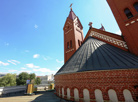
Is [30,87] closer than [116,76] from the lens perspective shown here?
No

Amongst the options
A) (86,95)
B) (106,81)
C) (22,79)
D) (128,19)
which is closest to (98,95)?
(86,95)

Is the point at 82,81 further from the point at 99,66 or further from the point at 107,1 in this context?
the point at 107,1

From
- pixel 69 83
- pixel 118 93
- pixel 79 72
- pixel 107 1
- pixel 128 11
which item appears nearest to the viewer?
pixel 118 93

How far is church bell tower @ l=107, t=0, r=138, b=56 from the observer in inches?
299

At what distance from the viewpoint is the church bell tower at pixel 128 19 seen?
24.9ft

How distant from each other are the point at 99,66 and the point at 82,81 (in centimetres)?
186

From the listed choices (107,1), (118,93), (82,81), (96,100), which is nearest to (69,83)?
(82,81)

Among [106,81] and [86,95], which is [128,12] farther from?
[86,95]

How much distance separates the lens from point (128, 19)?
323 inches

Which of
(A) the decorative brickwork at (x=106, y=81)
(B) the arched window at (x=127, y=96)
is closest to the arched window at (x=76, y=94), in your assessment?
(A) the decorative brickwork at (x=106, y=81)

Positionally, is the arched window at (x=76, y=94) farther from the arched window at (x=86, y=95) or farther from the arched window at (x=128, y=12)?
the arched window at (x=128, y=12)

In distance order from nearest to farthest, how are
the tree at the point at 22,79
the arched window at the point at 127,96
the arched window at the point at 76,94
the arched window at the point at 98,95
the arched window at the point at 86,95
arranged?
1. the arched window at the point at 127,96
2. the arched window at the point at 98,95
3. the arched window at the point at 86,95
4. the arched window at the point at 76,94
5. the tree at the point at 22,79

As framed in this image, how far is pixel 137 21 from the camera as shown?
756 cm

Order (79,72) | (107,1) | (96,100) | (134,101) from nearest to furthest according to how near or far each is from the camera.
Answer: (134,101) < (96,100) < (79,72) < (107,1)
